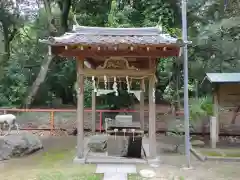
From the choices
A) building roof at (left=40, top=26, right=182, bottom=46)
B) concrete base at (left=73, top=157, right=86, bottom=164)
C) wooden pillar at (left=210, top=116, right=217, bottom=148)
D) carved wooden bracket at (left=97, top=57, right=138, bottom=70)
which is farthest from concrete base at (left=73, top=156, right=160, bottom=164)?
building roof at (left=40, top=26, right=182, bottom=46)

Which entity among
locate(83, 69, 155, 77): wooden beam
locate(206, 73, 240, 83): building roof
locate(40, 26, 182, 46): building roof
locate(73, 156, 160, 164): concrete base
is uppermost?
locate(40, 26, 182, 46): building roof

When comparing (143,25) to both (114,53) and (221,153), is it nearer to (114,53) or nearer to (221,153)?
(114,53)

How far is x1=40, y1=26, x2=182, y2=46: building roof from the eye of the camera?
6980 mm

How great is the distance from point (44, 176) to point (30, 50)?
47.1 ft

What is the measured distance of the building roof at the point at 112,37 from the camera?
22.9ft

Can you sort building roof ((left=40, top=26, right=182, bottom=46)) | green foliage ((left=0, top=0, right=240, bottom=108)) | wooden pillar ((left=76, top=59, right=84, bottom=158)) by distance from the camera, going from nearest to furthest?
building roof ((left=40, top=26, right=182, bottom=46)) < wooden pillar ((left=76, top=59, right=84, bottom=158)) < green foliage ((left=0, top=0, right=240, bottom=108))

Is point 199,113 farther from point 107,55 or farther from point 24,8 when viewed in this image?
point 24,8

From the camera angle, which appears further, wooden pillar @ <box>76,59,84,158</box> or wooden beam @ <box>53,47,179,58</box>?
wooden pillar @ <box>76,59,84,158</box>

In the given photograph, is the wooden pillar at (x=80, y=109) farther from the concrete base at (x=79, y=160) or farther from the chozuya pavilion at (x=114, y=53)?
the concrete base at (x=79, y=160)

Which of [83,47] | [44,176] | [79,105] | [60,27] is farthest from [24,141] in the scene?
[60,27]

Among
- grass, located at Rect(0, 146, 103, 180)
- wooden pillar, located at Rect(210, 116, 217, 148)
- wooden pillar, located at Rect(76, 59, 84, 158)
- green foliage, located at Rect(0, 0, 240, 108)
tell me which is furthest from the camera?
green foliage, located at Rect(0, 0, 240, 108)

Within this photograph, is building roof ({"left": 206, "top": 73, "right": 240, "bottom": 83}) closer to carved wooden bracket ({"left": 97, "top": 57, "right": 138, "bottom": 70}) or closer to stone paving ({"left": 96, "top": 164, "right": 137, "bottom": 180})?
carved wooden bracket ({"left": 97, "top": 57, "right": 138, "bottom": 70})

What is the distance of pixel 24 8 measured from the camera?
19.0 m

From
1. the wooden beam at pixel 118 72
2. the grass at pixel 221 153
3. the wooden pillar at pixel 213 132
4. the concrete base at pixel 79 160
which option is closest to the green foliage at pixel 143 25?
the wooden pillar at pixel 213 132
